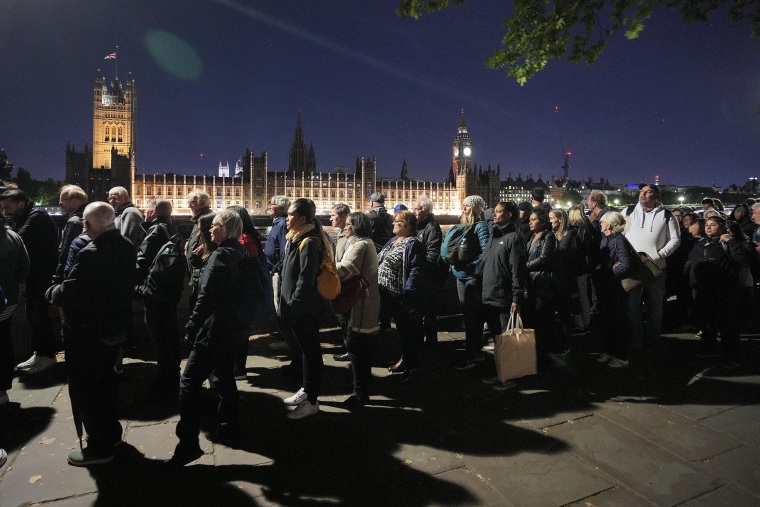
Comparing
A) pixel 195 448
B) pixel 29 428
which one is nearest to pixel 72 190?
pixel 29 428

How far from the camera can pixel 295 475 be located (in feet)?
9.53

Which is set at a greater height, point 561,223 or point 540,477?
point 561,223

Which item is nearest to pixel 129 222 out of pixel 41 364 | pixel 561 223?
pixel 41 364

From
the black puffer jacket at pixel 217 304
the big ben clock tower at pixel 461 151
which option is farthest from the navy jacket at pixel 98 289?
the big ben clock tower at pixel 461 151

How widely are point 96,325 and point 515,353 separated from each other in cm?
337

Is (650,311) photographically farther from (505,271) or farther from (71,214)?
(71,214)

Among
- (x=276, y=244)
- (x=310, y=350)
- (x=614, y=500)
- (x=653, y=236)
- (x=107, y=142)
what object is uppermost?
(x=107, y=142)

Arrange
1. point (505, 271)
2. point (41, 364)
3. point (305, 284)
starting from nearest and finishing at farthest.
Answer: point (305, 284)
point (505, 271)
point (41, 364)

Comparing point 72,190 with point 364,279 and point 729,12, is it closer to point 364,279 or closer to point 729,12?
point 364,279

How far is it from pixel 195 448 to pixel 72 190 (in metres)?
3.17

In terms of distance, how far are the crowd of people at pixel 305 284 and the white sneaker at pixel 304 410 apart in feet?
0.04

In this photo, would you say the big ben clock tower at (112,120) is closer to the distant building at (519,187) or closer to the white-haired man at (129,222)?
the distant building at (519,187)

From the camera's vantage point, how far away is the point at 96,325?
2.98 metres

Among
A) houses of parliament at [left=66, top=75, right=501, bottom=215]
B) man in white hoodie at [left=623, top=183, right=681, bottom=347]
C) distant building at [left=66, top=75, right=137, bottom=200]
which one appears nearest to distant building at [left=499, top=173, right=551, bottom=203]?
houses of parliament at [left=66, top=75, right=501, bottom=215]
